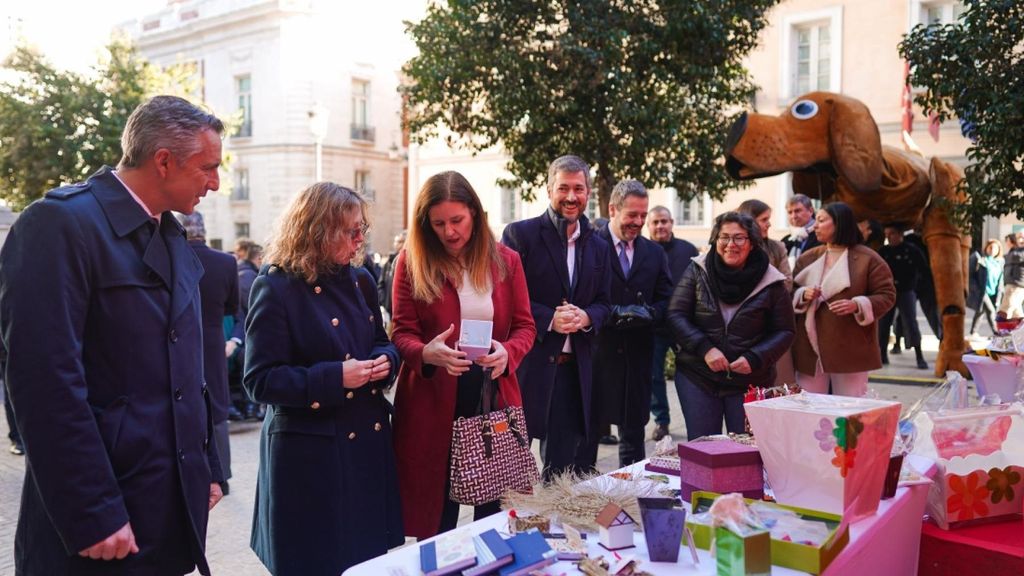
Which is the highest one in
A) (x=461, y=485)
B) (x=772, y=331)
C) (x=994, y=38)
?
(x=994, y=38)

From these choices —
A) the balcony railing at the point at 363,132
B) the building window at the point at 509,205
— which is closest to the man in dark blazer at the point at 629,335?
the building window at the point at 509,205

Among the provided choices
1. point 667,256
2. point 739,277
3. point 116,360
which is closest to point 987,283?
point 667,256

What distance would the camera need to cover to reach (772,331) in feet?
14.3

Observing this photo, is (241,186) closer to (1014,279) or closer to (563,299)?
(1014,279)

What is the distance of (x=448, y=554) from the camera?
2074mm

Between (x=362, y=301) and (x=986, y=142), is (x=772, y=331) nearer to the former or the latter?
(x=362, y=301)

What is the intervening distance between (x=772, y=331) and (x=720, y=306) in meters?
0.30

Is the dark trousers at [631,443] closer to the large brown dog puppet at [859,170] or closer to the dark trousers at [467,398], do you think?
the dark trousers at [467,398]

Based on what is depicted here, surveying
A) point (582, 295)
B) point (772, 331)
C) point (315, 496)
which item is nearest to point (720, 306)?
point (772, 331)

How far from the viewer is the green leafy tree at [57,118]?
22.0m

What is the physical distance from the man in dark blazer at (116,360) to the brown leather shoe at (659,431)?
4.65 m

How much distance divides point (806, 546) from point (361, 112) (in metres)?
34.8

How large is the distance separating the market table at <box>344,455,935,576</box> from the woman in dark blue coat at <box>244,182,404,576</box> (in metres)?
0.48

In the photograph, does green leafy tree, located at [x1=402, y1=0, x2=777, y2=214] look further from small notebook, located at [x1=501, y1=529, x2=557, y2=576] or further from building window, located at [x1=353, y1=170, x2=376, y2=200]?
building window, located at [x1=353, y1=170, x2=376, y2=200]
